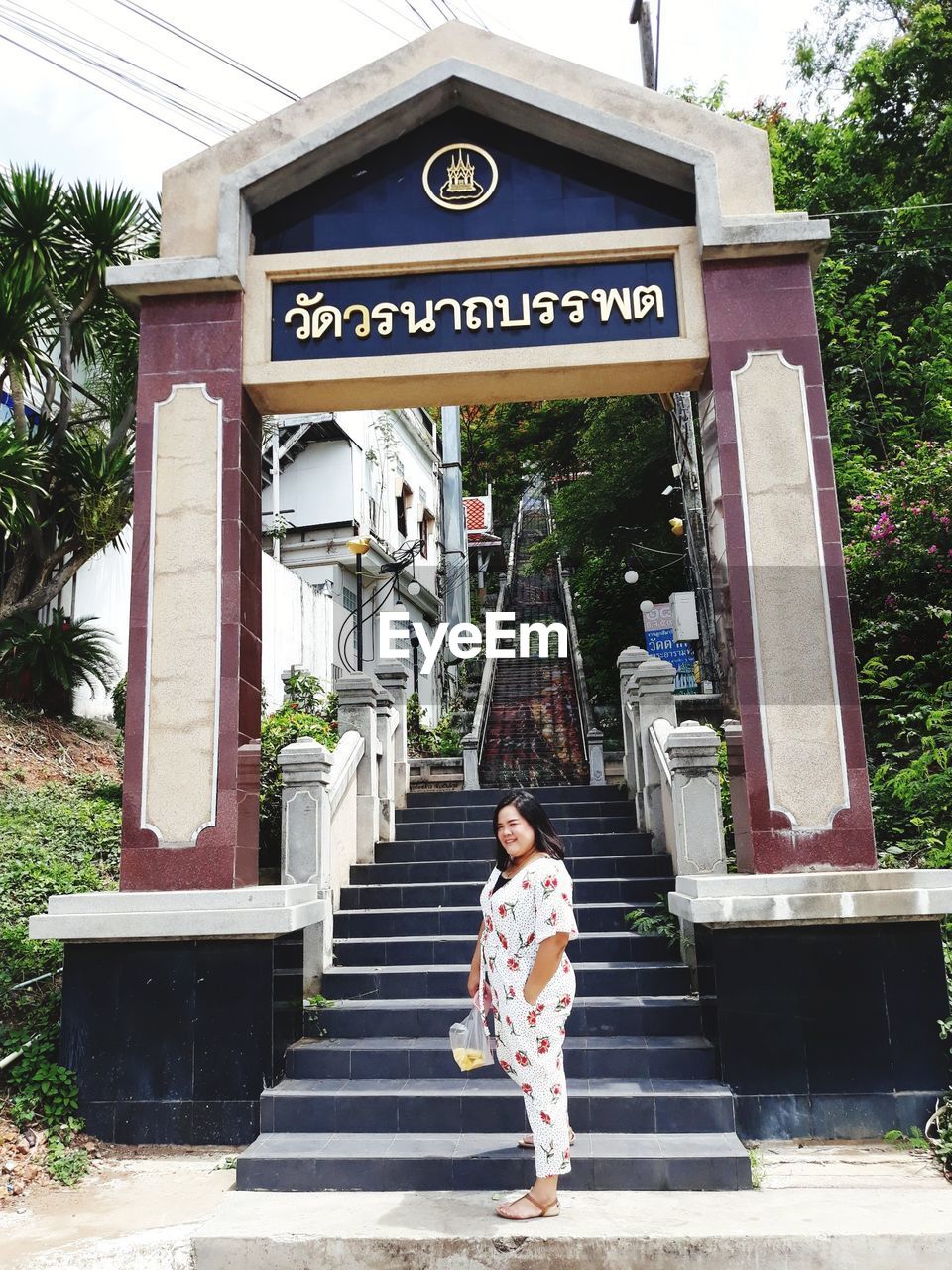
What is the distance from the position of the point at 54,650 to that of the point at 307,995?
20.0ft

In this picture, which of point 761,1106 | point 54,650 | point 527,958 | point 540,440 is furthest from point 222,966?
point 540,440

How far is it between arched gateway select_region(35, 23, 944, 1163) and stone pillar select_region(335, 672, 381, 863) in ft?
9.29

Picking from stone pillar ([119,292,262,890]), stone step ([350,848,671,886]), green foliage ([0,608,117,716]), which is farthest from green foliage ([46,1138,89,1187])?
green foliage ([0,608,117,716])

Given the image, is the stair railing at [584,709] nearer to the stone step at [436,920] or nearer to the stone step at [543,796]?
the stone step at [543,796]

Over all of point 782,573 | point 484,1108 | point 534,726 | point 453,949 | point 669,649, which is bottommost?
point 484,1108

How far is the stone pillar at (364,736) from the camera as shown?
920cm

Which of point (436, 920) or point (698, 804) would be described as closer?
point (698, 804)

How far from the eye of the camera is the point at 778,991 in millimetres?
5516

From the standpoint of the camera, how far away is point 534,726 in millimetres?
18734

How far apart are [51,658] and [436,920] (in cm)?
600

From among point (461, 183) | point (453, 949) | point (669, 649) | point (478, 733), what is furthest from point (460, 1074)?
point (669, 649)

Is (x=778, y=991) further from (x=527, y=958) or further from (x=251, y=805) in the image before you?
(x=251, y=805)

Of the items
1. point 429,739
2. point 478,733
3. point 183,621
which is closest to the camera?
point 183,621

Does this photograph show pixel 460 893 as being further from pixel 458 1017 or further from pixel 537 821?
pixel 537 821
